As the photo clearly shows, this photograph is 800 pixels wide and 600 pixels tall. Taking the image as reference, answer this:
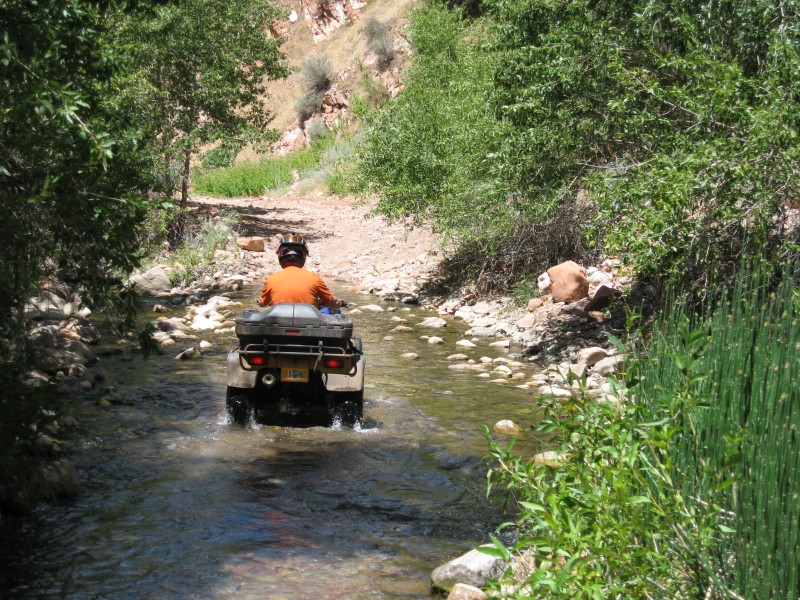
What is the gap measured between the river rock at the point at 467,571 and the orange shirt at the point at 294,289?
372cm

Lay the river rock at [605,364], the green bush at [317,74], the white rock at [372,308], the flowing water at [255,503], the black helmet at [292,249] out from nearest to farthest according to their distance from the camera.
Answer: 1. the flowing water at [255,503]
2. the black helmet at [292,249]
3. the river rock at [605,364]
4. the white rock at [372,308]
5. the green bush at [317,74]

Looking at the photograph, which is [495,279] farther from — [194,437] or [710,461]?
[710,461]

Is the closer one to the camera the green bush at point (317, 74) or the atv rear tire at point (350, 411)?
the atv rear tire at point (350, 411)

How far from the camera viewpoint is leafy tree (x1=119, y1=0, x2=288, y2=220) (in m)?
21.8

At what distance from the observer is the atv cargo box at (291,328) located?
8062mm

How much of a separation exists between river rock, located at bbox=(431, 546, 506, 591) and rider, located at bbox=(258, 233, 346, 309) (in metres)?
Answer: 3.65

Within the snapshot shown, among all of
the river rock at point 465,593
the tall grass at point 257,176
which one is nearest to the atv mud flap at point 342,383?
the river rock at point 465,593

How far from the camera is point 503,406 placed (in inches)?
397

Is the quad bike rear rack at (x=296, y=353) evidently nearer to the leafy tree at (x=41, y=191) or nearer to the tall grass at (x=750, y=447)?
the leafy tree at (x=41, y=191)

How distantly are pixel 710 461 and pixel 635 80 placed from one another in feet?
22.3

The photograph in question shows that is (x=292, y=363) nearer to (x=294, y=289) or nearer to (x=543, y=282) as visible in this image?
(x=294, y=289)

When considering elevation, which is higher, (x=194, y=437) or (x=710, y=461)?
(x=710, y=461)

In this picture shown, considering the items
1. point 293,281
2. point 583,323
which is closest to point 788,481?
point 293,281

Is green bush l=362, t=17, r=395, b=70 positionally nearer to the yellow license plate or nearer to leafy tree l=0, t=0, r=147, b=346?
the yellow license plate
